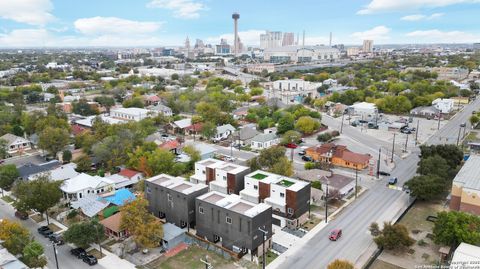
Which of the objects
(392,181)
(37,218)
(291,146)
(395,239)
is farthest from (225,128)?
(395,239)

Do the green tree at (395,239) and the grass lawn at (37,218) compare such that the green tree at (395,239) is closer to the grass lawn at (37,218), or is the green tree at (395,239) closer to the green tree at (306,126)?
the grass lawn at (37,218)

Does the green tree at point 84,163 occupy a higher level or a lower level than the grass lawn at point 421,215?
higher

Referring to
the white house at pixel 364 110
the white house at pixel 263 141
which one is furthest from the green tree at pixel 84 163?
the white house at pixel 364 110

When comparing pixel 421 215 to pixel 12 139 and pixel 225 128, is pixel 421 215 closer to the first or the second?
pixel 225 128

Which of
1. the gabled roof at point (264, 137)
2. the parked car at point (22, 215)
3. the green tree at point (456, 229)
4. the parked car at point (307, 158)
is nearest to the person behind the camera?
the green tree at point (456, 229)

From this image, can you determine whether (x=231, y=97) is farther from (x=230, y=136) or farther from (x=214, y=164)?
(x=214, y=164)

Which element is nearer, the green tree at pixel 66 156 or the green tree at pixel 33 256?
the green tree at pixel 33 256

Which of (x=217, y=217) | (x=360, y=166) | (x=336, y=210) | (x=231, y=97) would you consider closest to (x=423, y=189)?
(x=336, y=210)
